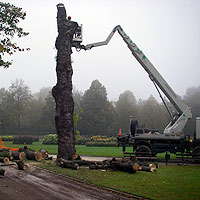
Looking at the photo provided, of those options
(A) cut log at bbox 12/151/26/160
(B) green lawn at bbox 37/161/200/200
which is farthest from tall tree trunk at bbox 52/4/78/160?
(A) cut log at bbox 12/151/26/160

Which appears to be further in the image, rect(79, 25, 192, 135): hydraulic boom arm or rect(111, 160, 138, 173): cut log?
rect(79, 25, 192, 135): hydraulic boom arm

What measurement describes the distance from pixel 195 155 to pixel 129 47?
9.16 m

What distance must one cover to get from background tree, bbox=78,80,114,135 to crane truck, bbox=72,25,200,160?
39.1 m

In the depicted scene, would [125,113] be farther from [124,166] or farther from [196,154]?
[124,166]

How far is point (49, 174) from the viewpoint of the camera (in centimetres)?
1392

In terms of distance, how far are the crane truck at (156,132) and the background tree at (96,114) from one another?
3914 cm

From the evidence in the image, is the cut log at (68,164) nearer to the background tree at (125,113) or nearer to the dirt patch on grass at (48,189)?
the dirt patch on grass at (48,189)

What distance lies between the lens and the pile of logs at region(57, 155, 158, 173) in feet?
44.7

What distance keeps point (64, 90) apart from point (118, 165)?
234 inches

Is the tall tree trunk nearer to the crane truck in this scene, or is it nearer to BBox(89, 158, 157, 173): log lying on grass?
the crane truck

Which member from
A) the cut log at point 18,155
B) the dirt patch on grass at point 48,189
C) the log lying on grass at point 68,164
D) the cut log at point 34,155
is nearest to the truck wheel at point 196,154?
the log lying on grass at point 68,164

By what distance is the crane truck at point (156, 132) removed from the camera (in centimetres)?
1933

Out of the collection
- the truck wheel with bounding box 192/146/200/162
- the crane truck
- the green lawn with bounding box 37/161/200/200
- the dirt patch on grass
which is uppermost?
the crane truck

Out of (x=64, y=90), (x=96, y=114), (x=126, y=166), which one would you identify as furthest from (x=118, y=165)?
(x=96, y=114)
